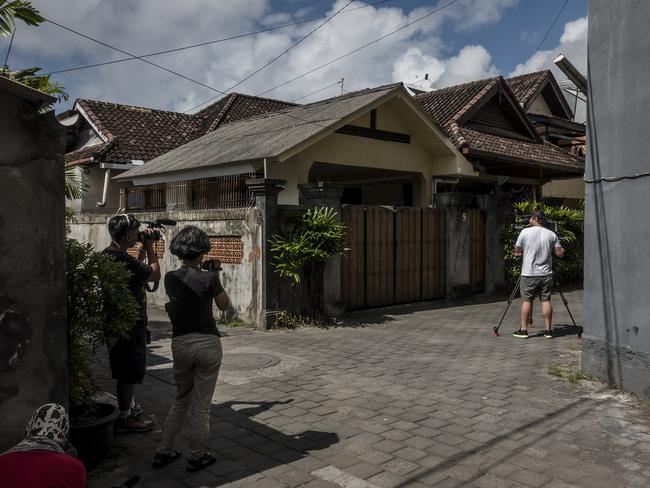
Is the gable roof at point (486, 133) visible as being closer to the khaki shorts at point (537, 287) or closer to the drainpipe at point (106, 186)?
the khaki shorts at point (537, 287)

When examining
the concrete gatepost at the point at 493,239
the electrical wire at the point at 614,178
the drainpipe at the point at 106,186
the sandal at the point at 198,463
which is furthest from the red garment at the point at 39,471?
the drainpipe at the point at 106,186

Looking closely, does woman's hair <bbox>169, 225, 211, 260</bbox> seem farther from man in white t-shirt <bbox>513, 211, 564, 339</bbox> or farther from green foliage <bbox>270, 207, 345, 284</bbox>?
man in white t-shirt <bbox>513, 211, 564, 339</bbox>

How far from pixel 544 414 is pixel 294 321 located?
197 inches

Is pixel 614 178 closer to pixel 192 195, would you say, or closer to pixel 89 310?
pixel 89 310

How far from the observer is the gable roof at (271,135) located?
10.9m

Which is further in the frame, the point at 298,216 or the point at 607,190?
the point at 298,216

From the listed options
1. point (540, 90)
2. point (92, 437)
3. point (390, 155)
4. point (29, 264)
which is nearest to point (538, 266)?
point (390, 155)

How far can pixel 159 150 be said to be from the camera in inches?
732

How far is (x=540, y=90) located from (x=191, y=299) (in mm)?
20649

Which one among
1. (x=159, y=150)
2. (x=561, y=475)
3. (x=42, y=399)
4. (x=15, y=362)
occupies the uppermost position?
(x=159, y=150)

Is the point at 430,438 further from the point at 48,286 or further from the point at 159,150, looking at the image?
the point at 159,150

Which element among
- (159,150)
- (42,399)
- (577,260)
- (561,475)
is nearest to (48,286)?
(42,399)

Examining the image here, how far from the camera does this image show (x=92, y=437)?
13.2ft

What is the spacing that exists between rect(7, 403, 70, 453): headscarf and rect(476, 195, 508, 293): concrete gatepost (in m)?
12.1
